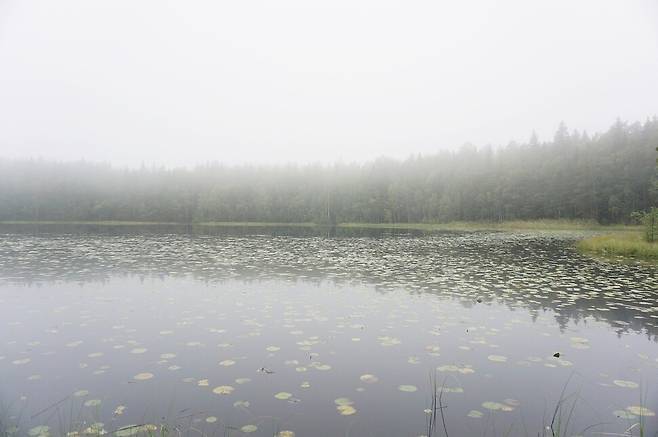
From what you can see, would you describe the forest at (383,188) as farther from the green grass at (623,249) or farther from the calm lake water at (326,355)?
the calm lake water at (326,355)

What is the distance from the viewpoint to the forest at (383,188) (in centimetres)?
7644

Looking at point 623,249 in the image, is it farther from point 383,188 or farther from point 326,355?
point 383,188

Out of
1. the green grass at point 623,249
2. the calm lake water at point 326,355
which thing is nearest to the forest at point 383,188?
the green grass at point 623,249

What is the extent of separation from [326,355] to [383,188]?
10894 centimetres

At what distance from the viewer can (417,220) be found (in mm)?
102500

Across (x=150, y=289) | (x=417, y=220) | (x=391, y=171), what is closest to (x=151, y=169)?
(x=391, y=171)

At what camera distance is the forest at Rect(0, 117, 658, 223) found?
76438 millimetres

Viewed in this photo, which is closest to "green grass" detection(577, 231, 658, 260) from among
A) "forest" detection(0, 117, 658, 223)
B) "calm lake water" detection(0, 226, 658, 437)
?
"calm lake water" detection(0, 226, 658, 437)

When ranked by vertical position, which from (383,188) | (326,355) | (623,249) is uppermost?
(383,188)

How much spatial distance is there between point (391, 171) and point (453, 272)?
111200 mm

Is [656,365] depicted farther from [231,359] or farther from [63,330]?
[63,330]

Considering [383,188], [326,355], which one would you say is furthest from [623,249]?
[383,188]

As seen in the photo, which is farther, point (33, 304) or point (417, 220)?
point (417, 220)

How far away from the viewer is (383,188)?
114 metres
